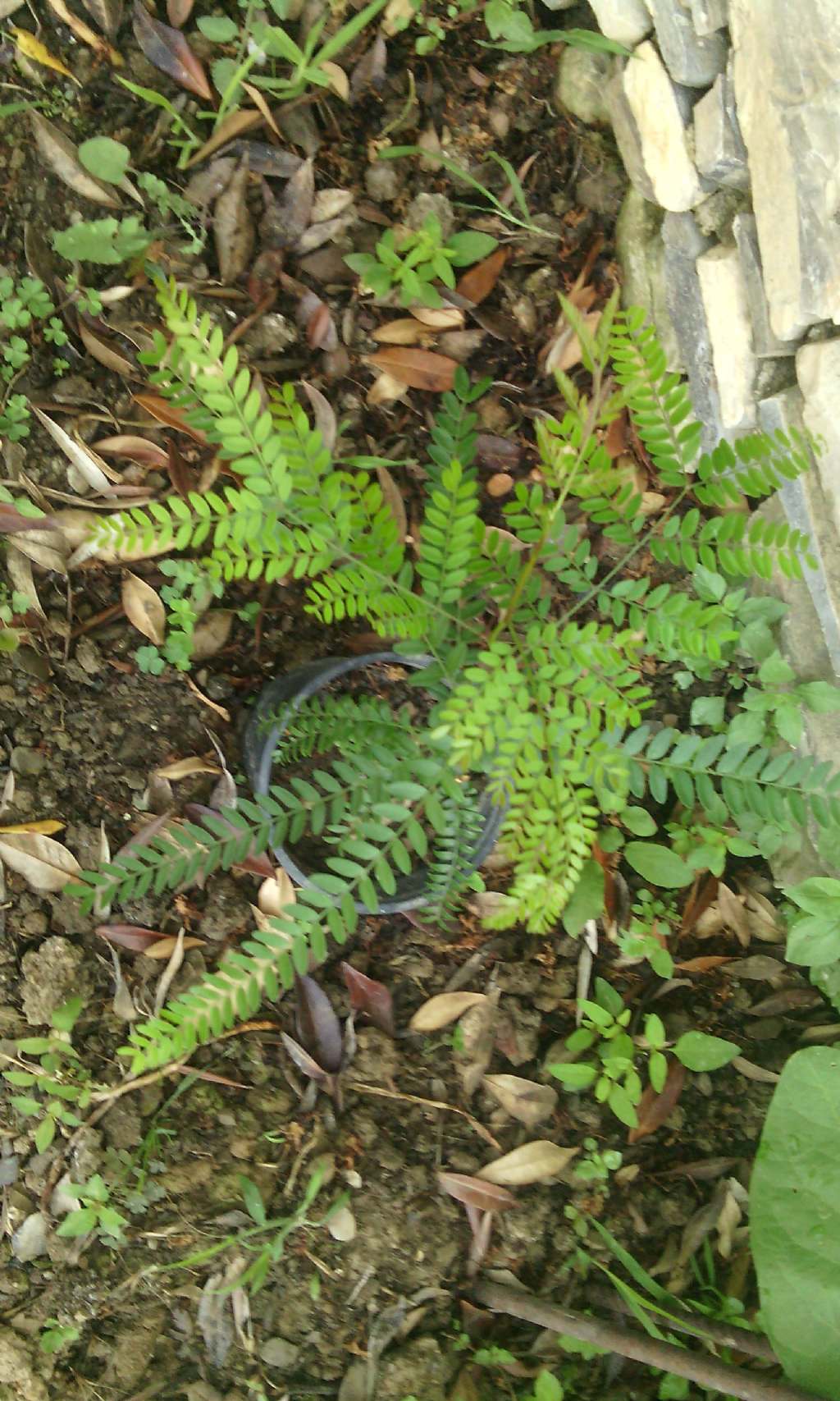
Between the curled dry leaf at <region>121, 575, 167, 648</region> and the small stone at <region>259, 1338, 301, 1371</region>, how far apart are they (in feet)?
4.79

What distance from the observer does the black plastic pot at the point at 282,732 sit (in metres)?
1.92

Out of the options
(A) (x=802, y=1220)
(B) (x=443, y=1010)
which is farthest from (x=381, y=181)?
(A) (x=802, y=1220)

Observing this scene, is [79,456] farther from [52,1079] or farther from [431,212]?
[52,1079]

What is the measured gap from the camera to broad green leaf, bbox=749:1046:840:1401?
166 cm

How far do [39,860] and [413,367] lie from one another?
1.33 m

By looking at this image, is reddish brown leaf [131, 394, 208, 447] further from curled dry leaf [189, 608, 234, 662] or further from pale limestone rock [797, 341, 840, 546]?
pale limestone rock [797, 341, 840, 546]

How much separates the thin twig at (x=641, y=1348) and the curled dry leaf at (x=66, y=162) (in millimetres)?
2430

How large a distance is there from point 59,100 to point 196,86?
28 centimetres

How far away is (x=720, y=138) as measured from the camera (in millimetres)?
1732

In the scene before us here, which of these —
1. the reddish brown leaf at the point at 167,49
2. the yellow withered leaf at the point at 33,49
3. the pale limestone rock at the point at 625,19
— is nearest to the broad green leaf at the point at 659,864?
the pale limestone rock at the point at 625,19

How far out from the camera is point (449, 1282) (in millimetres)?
2041

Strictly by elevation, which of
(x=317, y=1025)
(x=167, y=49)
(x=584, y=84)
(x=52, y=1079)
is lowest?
(x=52, y=1079)

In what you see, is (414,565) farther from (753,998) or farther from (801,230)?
(753,998)

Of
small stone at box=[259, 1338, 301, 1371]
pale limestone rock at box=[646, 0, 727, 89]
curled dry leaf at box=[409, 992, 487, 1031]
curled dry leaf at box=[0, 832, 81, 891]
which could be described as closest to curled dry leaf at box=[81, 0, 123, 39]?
pale limestone rock at box=[646, 0, 727, 89]
